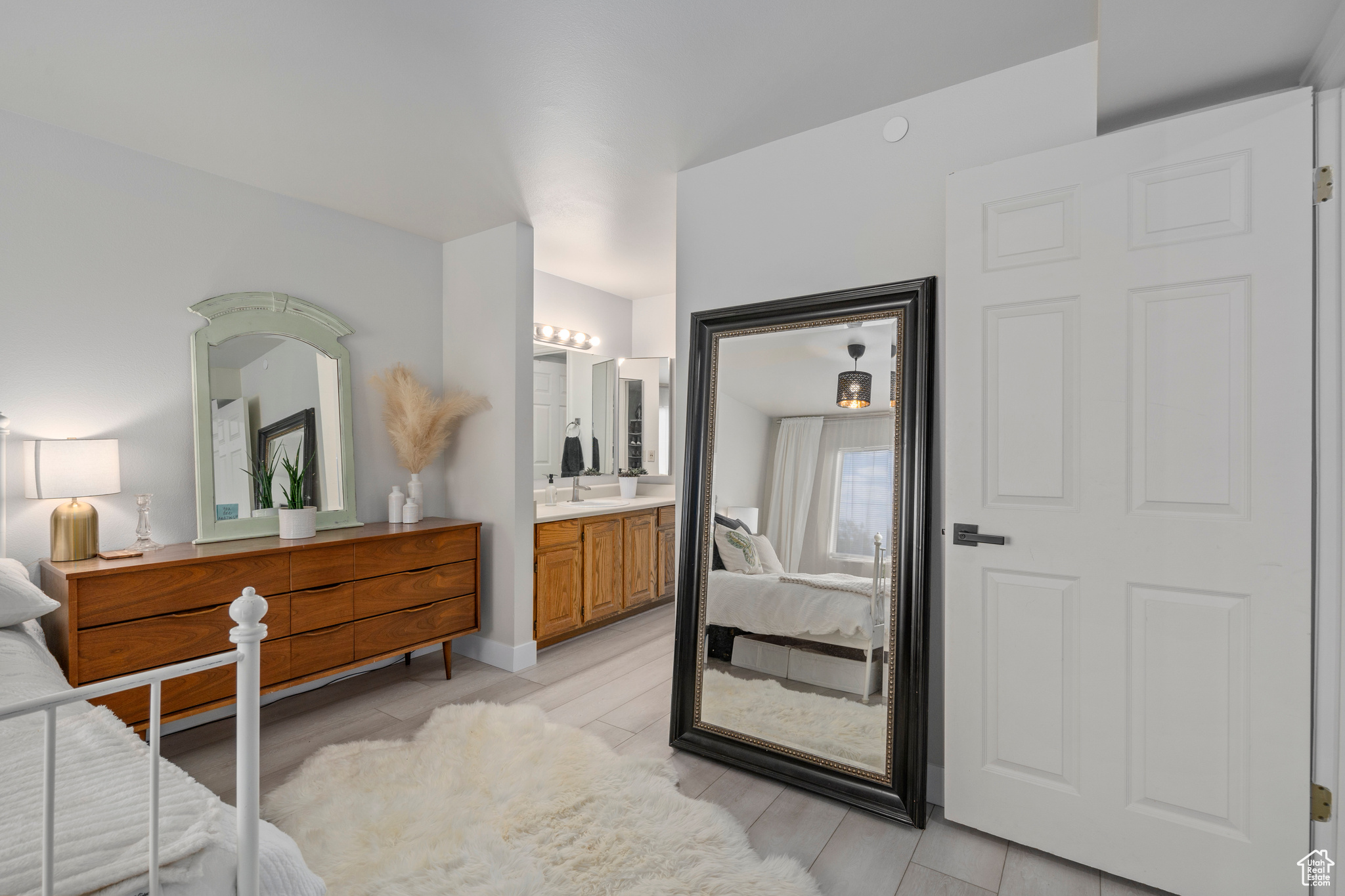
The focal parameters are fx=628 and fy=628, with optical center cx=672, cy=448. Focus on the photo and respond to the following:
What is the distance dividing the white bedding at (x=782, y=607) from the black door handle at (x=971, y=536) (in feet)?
1.25

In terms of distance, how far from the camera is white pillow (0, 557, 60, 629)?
1.87 metres

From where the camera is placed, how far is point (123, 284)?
2611 mm

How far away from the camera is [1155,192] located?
1.71 metres

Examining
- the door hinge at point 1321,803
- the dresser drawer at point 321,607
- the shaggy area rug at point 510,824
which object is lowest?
→ the shaggy area rug at point 510,824

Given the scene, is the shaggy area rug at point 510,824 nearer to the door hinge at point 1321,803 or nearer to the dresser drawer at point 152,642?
the dresser drawer at point 152,642

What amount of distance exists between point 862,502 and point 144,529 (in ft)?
9.27

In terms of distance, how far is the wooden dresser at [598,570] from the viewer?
146 inches

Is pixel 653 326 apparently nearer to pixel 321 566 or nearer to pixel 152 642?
pixel 321 566

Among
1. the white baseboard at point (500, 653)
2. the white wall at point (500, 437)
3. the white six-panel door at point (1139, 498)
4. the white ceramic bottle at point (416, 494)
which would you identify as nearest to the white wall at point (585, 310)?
the white wall at point (500, 437)

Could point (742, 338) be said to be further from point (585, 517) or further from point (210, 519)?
point (210, 519)

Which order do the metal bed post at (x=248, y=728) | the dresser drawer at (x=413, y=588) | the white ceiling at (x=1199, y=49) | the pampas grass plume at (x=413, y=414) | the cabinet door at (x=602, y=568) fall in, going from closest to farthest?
1. the metal bed post at (x=248, y=728)
2. the white ceiling at (x=1199, y=49)
3. the dresser drawer at (x=413, y=588)
4. the pampas grass plume at (x=413, y=414)
5. the cabinet door at (x=602, y=568)

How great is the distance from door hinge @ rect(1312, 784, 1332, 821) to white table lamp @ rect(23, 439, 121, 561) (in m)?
3.82

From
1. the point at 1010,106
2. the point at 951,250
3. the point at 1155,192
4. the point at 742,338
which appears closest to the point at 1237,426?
the point at 1155,192

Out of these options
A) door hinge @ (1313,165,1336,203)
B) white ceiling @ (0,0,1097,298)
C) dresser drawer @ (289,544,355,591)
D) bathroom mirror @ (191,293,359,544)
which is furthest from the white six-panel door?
bathroom mirror @ (191,293,359,544)
